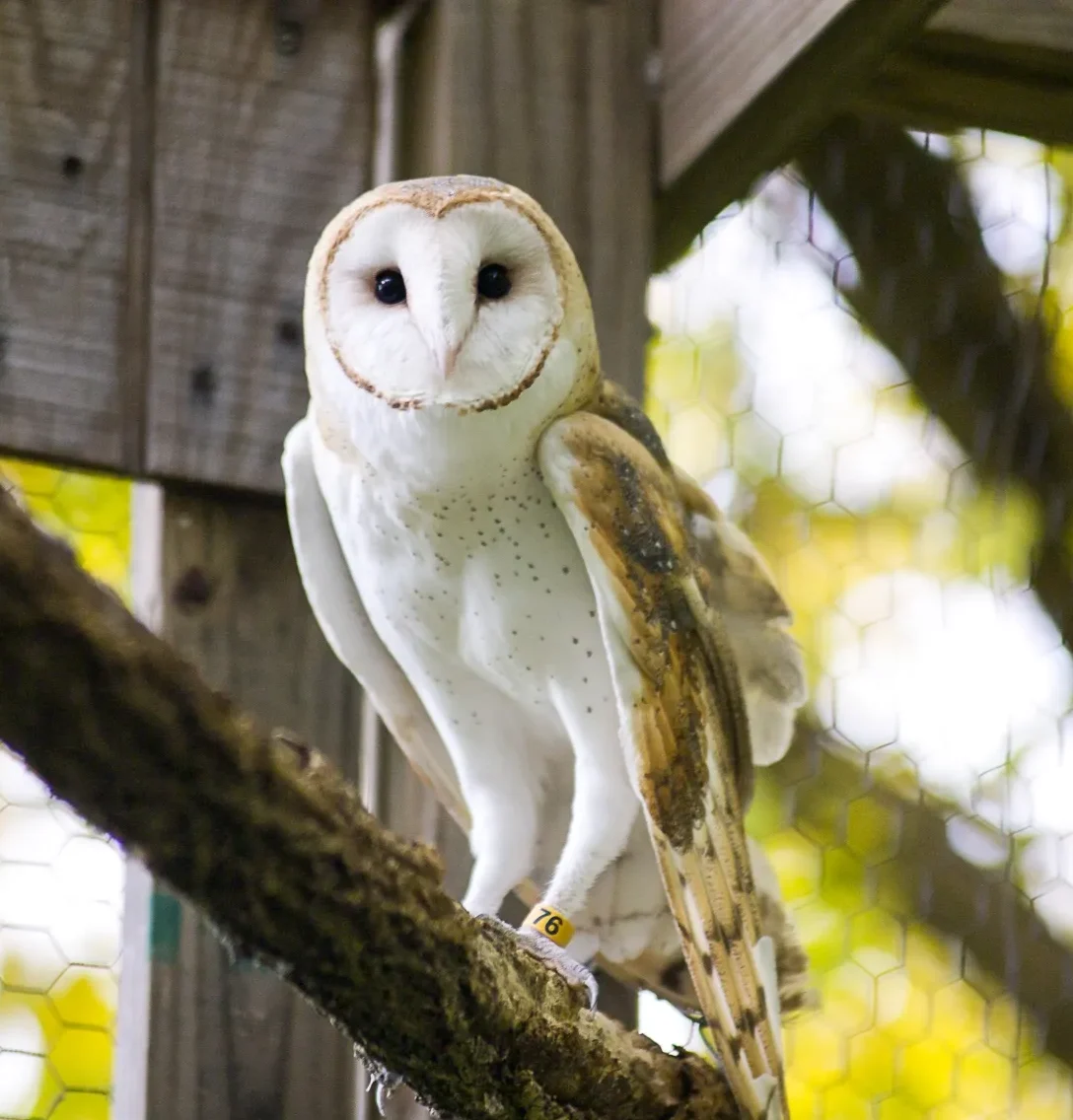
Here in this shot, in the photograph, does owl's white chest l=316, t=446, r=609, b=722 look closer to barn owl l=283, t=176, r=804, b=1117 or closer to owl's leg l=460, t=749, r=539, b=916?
barn owl l=283, t=176, r=804, b=1117

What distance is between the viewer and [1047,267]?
1949mm

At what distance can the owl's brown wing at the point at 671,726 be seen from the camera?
127 cm

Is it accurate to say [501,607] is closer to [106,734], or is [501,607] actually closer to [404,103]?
[404,103]

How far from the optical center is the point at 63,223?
54.8 inches

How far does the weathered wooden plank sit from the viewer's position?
1402 millimetres

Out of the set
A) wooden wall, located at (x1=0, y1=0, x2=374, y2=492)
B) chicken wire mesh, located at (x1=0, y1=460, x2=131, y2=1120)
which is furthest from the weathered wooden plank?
chicken wire mesh, located at (x1=0, y1=460, x2=131, y2=1120)

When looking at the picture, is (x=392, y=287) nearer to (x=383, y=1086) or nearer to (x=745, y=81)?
(x=745, y=81)

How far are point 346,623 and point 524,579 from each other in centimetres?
16

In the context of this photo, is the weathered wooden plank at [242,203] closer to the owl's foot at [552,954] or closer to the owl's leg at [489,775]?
the owl's leg at [489,775]

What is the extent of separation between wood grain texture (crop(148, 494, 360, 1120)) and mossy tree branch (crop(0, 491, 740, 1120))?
0.28 metres

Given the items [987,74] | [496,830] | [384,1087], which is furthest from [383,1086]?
[987,74]

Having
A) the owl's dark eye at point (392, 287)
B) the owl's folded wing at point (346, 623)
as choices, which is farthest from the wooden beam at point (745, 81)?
the owl's folded wing at point (346, 623)

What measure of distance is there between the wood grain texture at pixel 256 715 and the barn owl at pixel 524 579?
5 cm

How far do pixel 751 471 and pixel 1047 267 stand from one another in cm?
42
